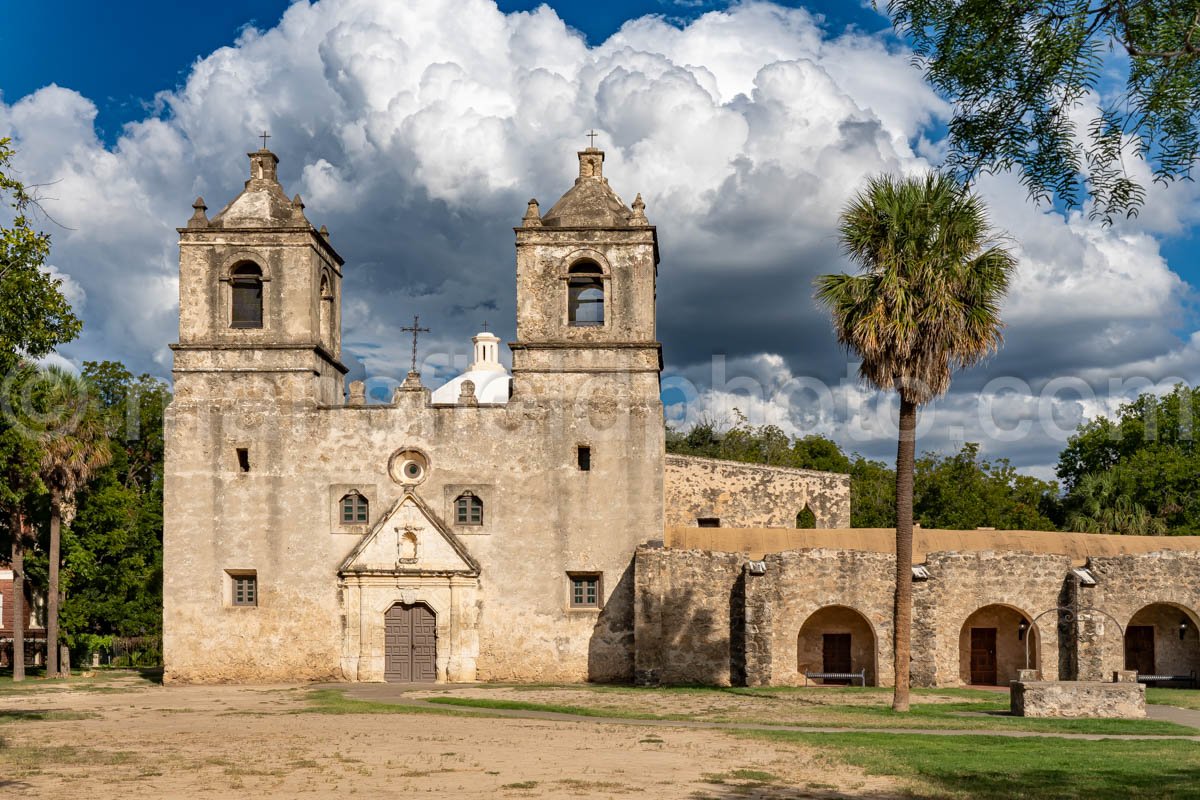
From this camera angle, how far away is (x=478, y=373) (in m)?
58.0

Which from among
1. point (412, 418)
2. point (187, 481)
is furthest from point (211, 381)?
point (412, 418)

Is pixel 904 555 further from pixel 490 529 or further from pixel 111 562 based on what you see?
pixel 111 562

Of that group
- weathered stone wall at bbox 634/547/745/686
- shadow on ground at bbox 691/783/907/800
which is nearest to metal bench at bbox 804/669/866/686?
weathered stone wall at bbox 634/547/745/686

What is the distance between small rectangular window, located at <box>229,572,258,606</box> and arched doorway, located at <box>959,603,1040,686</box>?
1733 centimetres

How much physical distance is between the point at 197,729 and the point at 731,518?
19.3 metres

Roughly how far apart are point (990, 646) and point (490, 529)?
41.6ft

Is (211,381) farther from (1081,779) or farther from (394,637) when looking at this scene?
(1081,779)

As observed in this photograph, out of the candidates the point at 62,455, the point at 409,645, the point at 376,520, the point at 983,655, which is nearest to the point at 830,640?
the point at 983,655

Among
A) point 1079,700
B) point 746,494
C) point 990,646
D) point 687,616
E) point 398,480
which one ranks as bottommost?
point 990,646

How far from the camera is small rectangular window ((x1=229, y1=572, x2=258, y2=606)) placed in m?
31.6

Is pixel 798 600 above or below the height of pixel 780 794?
above

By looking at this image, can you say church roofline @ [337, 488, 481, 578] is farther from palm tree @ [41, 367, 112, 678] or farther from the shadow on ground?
the shadow on ground

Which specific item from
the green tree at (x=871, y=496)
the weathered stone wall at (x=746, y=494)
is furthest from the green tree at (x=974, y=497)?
the weathered stone wall at (x=746, y=494)

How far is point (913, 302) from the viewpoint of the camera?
2272cm
